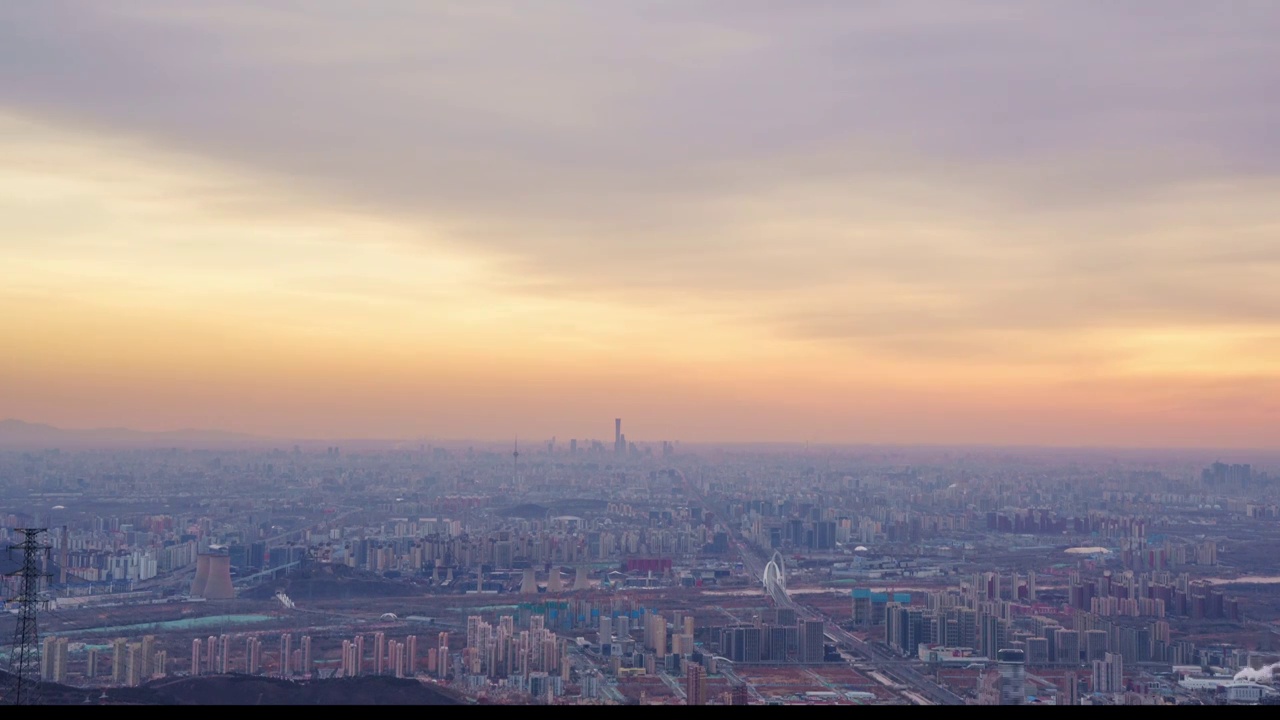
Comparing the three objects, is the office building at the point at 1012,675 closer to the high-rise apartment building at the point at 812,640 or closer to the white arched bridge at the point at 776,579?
the high-rise apartment building at the point at 812,640

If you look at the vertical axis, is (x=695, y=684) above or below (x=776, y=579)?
above

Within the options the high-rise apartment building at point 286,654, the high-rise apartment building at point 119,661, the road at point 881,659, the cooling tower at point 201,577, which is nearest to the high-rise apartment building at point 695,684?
the road at point 881,659

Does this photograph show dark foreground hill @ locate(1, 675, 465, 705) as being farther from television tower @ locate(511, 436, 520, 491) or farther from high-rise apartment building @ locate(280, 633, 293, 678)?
television tower @ locate(511, 436, 520, 491)

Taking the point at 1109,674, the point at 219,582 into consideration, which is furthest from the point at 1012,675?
the point at 219,582

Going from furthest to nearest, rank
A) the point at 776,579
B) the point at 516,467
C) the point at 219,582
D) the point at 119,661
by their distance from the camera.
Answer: the point at 516,467 < the point at 776,579 < the point at 219,582 < the point at 119,661

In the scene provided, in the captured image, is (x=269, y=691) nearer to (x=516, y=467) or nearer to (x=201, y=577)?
(x=201, y=577)

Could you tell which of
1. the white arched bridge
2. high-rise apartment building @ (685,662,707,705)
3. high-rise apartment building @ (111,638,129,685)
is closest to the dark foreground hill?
high-rise apartment building @ (111,638,129,685)

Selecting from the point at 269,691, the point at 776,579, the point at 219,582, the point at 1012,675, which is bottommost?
the point at 776,579
